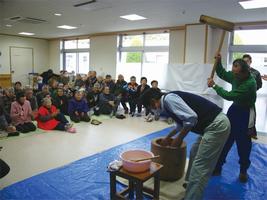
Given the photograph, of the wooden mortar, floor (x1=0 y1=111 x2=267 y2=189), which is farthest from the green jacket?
floor (x1=0 y1=111 x2=267 y2=189)

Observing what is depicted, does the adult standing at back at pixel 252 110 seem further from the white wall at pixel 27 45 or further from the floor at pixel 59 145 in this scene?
the white wall at pixel 27 45

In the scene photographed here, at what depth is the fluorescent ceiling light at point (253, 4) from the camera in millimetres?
3906

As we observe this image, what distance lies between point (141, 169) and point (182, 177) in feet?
2.87

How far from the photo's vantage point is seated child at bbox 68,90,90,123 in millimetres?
5027

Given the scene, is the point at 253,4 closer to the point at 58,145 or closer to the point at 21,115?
the point at 58,145

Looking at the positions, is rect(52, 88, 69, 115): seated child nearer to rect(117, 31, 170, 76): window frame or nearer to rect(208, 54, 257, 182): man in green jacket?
rect(117, 31, 170, 76): window frame

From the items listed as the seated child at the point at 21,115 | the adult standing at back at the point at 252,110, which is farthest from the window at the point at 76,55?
the adult standing at back at the point at 252,110

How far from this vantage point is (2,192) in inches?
84.4

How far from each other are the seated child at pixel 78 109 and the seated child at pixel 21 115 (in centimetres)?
92

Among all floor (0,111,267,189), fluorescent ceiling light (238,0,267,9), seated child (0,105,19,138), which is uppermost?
fluorescent ceiling light (238,0,267,9)

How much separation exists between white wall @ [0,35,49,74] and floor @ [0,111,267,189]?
6847 millimetres

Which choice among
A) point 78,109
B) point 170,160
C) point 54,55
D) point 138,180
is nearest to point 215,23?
point 170,160

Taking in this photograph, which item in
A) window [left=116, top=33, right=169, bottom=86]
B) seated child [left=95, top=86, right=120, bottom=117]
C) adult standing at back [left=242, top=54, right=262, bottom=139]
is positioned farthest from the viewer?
window [left=116, top=33, right=169, bottom=86]

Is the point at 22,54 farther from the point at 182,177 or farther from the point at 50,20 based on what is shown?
the point at 182,177
